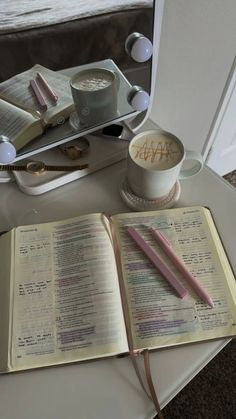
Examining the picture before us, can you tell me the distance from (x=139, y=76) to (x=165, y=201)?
0.25 meters

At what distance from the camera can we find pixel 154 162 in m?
0.56

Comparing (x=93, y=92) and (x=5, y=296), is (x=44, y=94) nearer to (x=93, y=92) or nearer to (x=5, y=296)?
(x=93, y=92)

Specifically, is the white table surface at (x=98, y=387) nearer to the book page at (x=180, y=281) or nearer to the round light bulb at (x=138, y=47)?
the book page at (x=180, y=281)

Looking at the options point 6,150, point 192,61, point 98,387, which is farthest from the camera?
point 192,61

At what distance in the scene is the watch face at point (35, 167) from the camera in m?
0.62

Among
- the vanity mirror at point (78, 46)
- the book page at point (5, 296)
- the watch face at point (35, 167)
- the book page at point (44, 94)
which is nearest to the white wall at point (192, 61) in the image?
the vanity mirror at point (78, 46)

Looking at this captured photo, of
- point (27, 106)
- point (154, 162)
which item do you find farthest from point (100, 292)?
point (27, 106)

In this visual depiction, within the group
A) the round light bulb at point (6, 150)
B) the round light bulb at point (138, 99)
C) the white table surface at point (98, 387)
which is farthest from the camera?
the round light bulb at point (138, 99)

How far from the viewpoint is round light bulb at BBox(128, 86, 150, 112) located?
0.65m

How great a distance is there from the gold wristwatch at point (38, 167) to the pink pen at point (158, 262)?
165mm

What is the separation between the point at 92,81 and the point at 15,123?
0.15 metres

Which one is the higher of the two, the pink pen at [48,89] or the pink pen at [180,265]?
the pink pen at [48,89]

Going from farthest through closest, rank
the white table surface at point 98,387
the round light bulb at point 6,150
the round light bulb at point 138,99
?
the round light bulb at point 138,99 → the round light bulb at point 6,150 → the white table surface at point 98,387

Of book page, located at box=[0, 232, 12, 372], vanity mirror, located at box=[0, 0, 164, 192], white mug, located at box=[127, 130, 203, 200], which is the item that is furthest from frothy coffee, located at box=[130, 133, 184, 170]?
book page, located at box=[0, 232, 12, 372]
